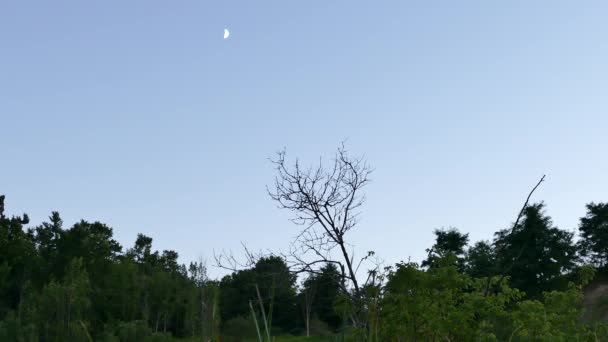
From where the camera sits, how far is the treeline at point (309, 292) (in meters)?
13.0

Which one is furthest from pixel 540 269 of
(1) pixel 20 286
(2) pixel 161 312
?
(1) pixel 20 286

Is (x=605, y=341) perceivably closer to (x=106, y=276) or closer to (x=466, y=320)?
(x=466, y=320)

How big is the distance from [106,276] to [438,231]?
37.5 m

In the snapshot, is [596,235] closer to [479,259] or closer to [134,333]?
[479,259]

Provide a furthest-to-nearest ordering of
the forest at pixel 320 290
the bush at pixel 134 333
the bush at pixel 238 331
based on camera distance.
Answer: the bush at pixel 238 331 → the bush at pixel 134 333 → the forest at pixel 320 290

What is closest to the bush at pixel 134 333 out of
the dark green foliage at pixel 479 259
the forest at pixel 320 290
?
the forest at pixel 320 290

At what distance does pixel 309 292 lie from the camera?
54094mm

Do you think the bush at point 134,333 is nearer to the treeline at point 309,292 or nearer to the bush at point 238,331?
the treeline at point 309,292

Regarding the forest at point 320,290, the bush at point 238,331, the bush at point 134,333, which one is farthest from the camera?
the bush at point 238,331

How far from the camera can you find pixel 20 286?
74.1 m

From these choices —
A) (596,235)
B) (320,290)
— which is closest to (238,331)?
(320,290)

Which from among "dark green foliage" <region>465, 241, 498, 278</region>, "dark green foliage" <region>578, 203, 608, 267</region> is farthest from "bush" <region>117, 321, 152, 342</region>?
"dark green foliage" <region>578, 203, 608, 267</region>

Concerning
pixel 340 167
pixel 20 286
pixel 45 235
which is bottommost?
pixel 340 167

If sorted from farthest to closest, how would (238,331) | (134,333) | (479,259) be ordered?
1. (238,331)
2. (479,259)
3. (134,333)
